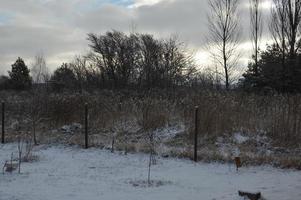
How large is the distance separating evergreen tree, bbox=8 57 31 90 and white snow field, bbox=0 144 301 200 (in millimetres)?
47955

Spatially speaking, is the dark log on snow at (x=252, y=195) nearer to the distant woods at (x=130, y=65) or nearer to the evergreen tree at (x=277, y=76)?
the evergreen tree at (x=277, y=76)

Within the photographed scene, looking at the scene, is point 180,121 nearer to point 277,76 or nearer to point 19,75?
point 277,76

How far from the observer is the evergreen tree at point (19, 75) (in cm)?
5897

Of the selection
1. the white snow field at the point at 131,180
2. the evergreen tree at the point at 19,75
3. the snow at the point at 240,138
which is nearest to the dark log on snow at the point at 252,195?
the white snow field at the point at 131,180

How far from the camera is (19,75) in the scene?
199 feet

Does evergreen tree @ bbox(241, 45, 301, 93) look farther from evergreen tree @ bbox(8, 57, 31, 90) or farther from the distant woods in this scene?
evergreen tree @ bbox(8, 57, 31, 90)

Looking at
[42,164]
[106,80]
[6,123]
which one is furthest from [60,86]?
[42,164]

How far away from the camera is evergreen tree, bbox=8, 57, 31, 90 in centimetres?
5897

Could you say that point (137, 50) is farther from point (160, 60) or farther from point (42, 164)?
point (42, 164)

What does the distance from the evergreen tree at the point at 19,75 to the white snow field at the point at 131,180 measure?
→ 48.0 metres

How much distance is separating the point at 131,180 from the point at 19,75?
5419 cm

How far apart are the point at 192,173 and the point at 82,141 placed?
532 centimetres

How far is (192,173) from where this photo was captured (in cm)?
1027

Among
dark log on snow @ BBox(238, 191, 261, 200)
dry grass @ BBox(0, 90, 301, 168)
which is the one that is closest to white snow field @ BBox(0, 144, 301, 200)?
dark log on snow @ BBox(238, 191, 261, 200)
